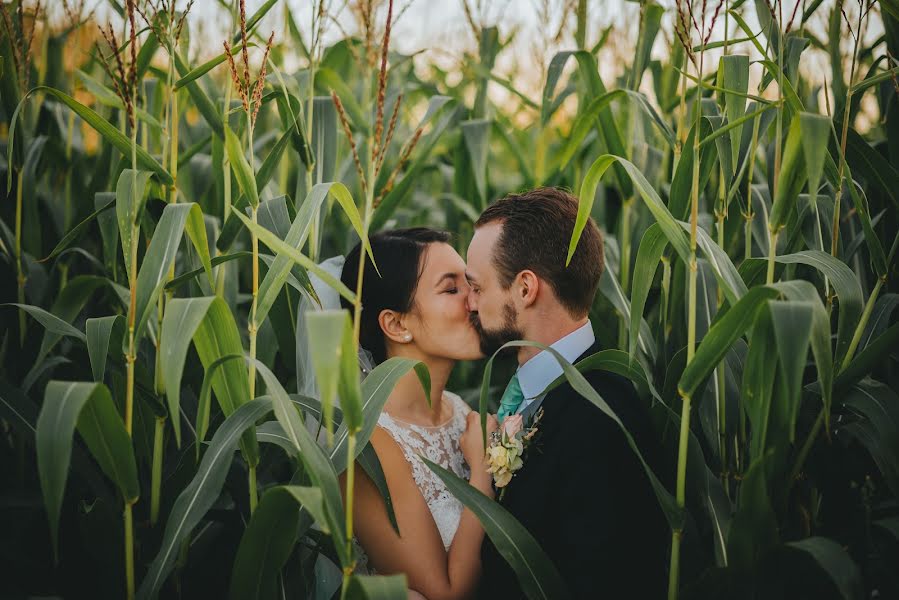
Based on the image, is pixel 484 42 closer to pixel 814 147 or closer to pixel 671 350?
pixel 671 350

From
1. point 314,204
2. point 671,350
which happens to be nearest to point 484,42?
point 671,350

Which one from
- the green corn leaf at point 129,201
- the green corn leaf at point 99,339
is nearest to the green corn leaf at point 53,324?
the green corn leaf at point 99,339

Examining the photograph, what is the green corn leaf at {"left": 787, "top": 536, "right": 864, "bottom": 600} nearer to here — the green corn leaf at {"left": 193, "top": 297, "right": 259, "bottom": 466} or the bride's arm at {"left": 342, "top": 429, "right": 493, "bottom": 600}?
the bride's arm at {"left": 342, "top": 429, "right": 493, "bottom": 600}

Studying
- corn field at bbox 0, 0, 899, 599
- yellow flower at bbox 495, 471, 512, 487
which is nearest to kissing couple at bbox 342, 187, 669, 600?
yellow flower at bbox 495, 471, 512, 487

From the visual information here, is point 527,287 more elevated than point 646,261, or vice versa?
point 646,261

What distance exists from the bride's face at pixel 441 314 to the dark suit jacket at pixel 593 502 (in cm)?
50

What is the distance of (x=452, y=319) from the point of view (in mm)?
2377

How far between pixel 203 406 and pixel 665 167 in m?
1.94

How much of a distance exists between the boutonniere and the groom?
1.7 inches

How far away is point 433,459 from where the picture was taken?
2289 millimetres

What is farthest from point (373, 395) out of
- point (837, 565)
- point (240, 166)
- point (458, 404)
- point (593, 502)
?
point (458, 404)

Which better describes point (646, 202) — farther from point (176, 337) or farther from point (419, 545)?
point (419, 545)

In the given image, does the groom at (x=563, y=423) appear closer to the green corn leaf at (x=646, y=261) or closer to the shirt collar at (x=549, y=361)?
the shirt collar at (x=549, y=361)

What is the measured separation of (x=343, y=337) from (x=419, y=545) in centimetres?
101
